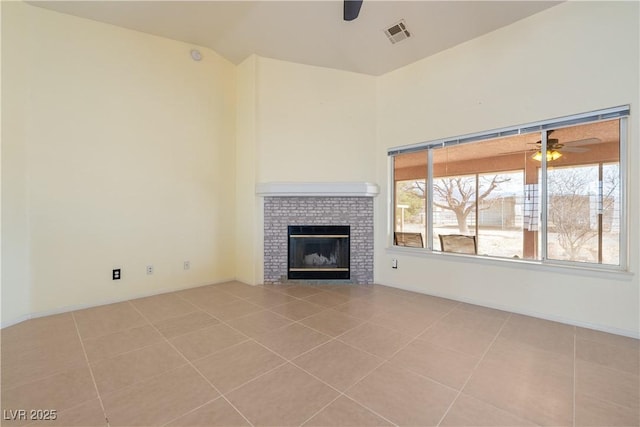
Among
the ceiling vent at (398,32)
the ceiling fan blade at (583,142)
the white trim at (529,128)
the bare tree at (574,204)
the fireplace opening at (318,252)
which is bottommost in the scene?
the fireplace opening at (318,252)

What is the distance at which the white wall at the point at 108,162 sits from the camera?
2775 mm

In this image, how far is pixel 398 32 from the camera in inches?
129

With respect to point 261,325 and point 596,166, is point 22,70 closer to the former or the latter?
point 261,325

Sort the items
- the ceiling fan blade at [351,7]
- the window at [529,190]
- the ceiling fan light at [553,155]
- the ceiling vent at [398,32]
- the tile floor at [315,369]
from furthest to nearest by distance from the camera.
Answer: the ceiling vent at [398,32], the ceiling fan light at [553,155], the window at [529,190], the ceiling fan blade at [351,7], the tile floor at [315,369]

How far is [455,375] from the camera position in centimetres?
186

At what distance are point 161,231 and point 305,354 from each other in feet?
8.75

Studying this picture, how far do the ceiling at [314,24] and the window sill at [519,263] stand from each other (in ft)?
8.67

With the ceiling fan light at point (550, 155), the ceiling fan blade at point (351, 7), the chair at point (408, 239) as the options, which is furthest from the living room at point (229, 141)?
the ceiling fan blade at point (351, 7)

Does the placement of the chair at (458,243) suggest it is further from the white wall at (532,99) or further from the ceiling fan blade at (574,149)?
the ceiling fan blade at (574,149)

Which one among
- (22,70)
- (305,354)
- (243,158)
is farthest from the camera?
(243,158)

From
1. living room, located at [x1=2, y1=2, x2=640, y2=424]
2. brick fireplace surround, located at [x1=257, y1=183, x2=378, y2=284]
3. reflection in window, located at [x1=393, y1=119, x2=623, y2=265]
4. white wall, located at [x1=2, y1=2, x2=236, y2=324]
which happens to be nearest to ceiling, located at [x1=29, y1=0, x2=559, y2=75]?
living room, located at [x1=2, y1=2, x2=640, y2=424]

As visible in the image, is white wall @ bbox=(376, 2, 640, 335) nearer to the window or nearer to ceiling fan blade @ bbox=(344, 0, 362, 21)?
the window

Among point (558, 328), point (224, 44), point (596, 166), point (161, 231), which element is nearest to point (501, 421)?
point (558, 328)

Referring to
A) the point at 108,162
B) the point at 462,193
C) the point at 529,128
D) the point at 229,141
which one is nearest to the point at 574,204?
the point at 529,128
